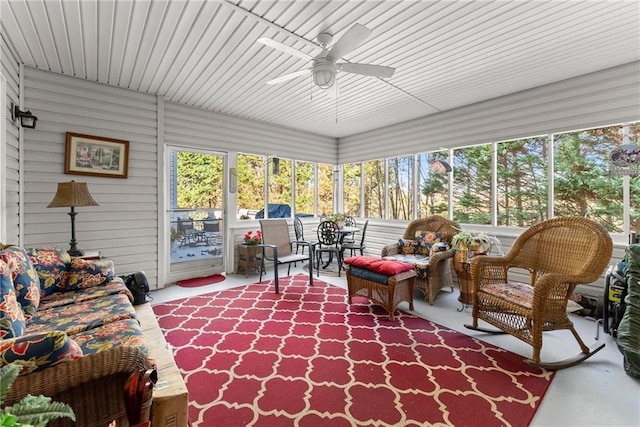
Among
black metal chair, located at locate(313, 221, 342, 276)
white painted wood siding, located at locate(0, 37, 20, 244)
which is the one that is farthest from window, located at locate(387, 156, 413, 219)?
white painted wood siding, located at locate(0, 37, 20, 244)

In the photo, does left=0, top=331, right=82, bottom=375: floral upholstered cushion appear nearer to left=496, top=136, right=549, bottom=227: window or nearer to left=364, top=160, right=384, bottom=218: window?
left=496, top=136, right=549, bottom=227: window

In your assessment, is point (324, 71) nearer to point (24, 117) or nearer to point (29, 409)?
point (29, 409)

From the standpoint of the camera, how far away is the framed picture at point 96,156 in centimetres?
362

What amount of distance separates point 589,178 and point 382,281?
299cm

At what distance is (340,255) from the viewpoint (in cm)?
545

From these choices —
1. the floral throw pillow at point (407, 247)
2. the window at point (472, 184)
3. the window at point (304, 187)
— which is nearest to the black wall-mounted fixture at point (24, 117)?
the window at point (304, 187)

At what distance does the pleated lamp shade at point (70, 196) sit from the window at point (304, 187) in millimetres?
3704

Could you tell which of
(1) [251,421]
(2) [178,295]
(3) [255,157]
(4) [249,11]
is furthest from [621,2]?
(2) [178,295]

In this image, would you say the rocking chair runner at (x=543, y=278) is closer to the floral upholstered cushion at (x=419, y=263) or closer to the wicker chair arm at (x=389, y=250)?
the floral upholstered cushion at (x=419, y=263)

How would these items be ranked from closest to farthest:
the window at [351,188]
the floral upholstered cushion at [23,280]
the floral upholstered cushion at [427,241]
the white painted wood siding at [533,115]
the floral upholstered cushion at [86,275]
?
the floral upholstered cushion at [23,280], the floral upholstered cushion at [86,275], the white painted wood siding at [533,115], the floral upholstered cushion at [427,241], the window at [351,188]

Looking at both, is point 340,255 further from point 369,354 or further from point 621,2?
point 621,2

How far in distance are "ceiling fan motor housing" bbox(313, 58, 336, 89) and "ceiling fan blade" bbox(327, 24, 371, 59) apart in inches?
3.2

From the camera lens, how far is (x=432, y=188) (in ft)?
17.2

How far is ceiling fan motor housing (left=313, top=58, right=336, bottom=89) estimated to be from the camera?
246 cm
